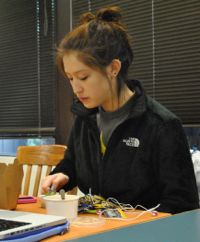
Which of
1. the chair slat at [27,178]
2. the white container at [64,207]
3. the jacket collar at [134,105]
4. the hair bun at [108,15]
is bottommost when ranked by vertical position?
the chair slat at [27,178]

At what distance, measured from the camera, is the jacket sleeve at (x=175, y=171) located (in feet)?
4.69

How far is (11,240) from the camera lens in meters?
0.88

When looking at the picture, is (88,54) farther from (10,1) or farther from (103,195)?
(10,1)

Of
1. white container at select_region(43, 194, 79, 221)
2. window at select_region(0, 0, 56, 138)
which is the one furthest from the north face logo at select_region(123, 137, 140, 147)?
window at select_region(0, 0, 56, 138)

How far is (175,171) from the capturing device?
1.45 meters

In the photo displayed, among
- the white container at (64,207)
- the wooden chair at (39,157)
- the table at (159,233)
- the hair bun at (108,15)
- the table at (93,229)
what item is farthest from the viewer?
the wooden chair at (39,157)

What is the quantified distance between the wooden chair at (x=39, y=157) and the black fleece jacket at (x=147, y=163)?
0.47 metres

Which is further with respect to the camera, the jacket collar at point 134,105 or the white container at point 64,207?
the jacket collar at point 134,105

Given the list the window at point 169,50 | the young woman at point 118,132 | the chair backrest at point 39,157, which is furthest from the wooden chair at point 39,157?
the window at point 169,50

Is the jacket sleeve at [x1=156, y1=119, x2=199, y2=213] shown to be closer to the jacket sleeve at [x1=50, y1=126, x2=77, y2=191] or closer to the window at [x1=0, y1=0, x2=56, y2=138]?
the jacket sleeve at [x1=50, y1=126, x2=77, y2=191]

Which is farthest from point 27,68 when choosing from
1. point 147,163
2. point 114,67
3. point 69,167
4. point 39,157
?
point 147,163

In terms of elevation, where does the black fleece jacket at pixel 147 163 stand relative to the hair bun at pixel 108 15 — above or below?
below

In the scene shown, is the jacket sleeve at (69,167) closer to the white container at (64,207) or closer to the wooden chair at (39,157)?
the wooden chair at (39,157)

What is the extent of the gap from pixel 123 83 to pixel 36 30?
1667 mm
